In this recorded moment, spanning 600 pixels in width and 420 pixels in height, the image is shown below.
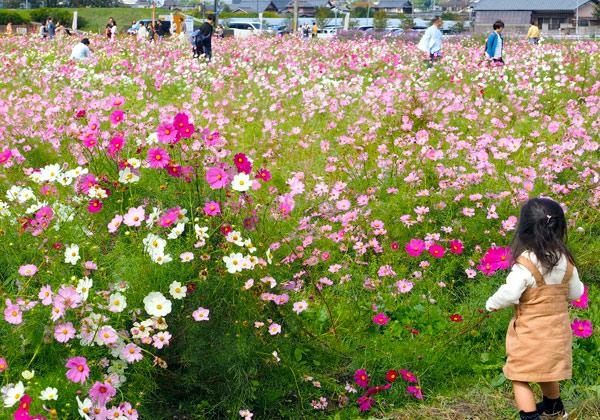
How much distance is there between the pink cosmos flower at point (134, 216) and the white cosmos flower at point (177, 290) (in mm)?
385

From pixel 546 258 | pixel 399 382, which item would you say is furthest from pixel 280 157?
pixel 546 258

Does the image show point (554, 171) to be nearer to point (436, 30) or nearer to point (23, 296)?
point (23, 296)

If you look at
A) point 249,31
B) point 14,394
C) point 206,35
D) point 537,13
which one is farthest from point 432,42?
point 537,13

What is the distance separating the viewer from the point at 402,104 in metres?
7.35

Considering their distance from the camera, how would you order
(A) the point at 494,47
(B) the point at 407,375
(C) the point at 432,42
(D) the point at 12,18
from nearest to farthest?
1. (B) the point at 407,375
2. (A) the point at 494,47
3. (C) the point at 432,42
4. (D) the point at 12,18

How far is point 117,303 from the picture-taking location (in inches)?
114

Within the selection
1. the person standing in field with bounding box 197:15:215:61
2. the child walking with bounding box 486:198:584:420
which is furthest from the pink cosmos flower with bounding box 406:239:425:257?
the person standing in field with bounding box 197:15:215:61

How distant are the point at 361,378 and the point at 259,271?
0.71 m

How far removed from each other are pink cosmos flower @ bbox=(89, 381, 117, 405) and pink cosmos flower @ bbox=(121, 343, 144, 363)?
14cm

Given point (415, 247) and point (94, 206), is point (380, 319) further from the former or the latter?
point (94, 206)

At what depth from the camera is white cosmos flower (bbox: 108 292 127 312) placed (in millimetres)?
2872

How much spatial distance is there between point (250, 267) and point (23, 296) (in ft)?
2.86

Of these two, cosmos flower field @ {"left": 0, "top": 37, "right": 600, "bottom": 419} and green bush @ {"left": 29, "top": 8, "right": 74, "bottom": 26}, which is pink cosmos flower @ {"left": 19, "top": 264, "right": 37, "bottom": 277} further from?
green bush @ {"left": 29, "top": 8, "right": 74, "bottom": 26}

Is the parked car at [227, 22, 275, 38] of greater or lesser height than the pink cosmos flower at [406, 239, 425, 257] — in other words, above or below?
above
